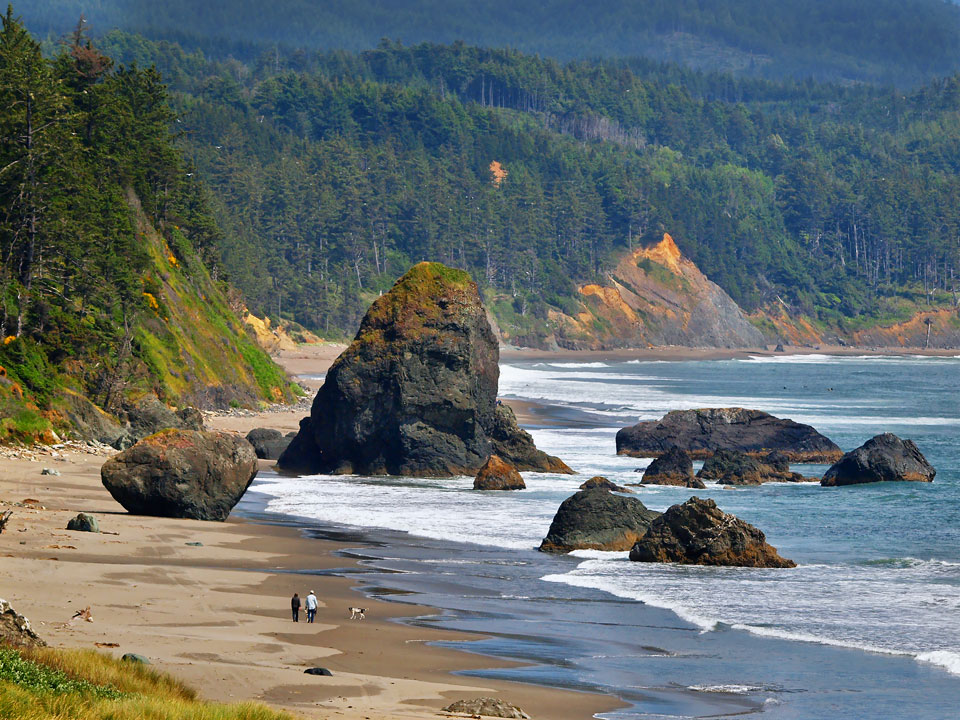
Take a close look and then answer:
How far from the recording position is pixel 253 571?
915 inches

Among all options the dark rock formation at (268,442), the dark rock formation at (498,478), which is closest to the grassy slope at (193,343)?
the dark rock formation at (268,442)

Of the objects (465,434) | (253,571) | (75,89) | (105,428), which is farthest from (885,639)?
(75,89)

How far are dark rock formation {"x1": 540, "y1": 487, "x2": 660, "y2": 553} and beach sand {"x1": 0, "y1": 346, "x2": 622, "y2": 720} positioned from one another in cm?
507

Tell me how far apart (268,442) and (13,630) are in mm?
31843

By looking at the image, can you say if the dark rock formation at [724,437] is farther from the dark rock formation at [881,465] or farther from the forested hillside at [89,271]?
the forested hillside at [89,271]

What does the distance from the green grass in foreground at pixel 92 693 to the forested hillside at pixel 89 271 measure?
2281 centimetres

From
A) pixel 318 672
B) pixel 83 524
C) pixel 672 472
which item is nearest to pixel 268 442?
pixel 672 472

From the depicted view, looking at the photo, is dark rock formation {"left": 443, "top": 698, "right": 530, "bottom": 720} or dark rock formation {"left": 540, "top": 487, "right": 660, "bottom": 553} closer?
dark rock formation {"left": 443, "top": 698, "right": 530, "bottom": 720}

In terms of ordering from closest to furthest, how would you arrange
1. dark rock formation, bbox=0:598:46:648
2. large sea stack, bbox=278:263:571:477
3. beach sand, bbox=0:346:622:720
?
dark rock formation, bbox=0:598:46:648 < beach sand, bbox=0:346:622:720 < large sea stack, bbox=278:263:571:477

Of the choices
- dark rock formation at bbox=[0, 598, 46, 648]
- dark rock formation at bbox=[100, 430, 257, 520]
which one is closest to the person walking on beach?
dark rock formation at bbox=[0, 598, 46, 648]

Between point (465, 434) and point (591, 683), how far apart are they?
25438mm

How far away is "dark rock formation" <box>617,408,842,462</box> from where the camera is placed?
49.7 metres

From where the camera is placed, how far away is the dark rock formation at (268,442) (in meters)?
44.7

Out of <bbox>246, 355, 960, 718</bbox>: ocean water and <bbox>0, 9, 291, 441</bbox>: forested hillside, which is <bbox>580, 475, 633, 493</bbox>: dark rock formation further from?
<bbox>0, 9, 291, 441</bbox>: forested hillside
